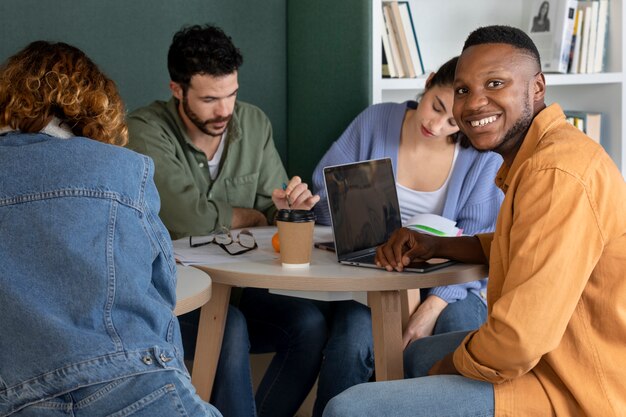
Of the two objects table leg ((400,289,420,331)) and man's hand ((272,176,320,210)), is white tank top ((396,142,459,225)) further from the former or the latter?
man's hand ((272,176,320,210))

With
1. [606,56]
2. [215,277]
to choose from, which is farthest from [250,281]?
[606,56]

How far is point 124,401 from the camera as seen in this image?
1.30m

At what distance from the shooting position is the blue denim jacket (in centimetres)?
129

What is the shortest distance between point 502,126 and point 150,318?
2.63ft

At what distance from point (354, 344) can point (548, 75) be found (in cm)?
158

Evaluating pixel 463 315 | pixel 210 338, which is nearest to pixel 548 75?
pixel 463 315

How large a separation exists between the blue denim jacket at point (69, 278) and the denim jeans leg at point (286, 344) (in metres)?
1.19

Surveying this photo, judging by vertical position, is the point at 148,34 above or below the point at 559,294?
above

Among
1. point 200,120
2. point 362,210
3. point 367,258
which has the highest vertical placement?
point 200,120

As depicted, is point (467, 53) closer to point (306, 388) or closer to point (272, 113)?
point (306, 388)

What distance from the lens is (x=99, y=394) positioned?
1.30 metres

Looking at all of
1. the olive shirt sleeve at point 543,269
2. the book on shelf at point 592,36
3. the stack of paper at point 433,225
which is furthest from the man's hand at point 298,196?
the book on shelf at point 592,36

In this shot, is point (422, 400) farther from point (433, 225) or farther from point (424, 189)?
point (424, 189)

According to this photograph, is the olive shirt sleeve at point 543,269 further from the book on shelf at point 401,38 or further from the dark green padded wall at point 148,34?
the dark green padded wall at point 148,34
